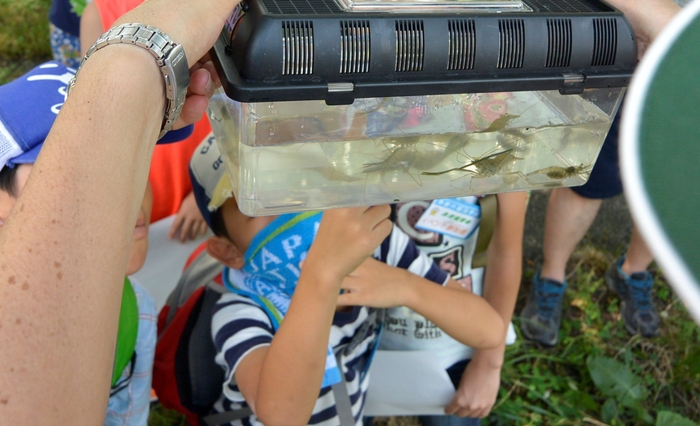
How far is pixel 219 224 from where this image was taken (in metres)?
1.24

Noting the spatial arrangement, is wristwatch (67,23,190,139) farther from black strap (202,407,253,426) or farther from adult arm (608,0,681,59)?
black strap (202,407,253,426)

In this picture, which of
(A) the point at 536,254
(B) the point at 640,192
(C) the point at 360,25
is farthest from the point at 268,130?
(A) the point at 536,254

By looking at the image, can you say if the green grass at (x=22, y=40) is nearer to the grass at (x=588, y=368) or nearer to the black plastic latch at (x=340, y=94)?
the grass at (x=588, y=368)

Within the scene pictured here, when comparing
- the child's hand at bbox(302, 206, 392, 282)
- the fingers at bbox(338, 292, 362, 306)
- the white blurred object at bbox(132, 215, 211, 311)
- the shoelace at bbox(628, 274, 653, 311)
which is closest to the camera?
the child's hand at bbox(302, 206, 392, 282)

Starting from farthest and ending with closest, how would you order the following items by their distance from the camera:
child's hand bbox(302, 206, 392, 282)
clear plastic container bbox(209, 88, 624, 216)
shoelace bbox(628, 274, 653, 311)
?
1. shoelace bbox(628, 274, 653, 311)
2. child's hand bbox(302, 206, 392, 282)
3. clear plastic container bbox(209, 88, 624, 216)

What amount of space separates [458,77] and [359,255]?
33 cm

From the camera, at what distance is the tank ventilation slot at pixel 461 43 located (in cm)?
66

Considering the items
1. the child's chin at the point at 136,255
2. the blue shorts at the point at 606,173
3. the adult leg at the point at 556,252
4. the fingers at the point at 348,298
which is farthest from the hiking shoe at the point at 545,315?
the child's chin at the point at 136,255

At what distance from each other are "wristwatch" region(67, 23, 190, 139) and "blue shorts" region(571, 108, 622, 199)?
4.45 ft

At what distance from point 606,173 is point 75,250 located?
160cm

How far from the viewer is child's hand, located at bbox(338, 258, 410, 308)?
1.04 metres

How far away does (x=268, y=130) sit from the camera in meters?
0.72

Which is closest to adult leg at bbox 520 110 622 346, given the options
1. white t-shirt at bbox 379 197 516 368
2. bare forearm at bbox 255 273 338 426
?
white t-shirt at bbox 379 197 516 368

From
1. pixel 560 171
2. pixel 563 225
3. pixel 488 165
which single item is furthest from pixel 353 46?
pixel 563 225
